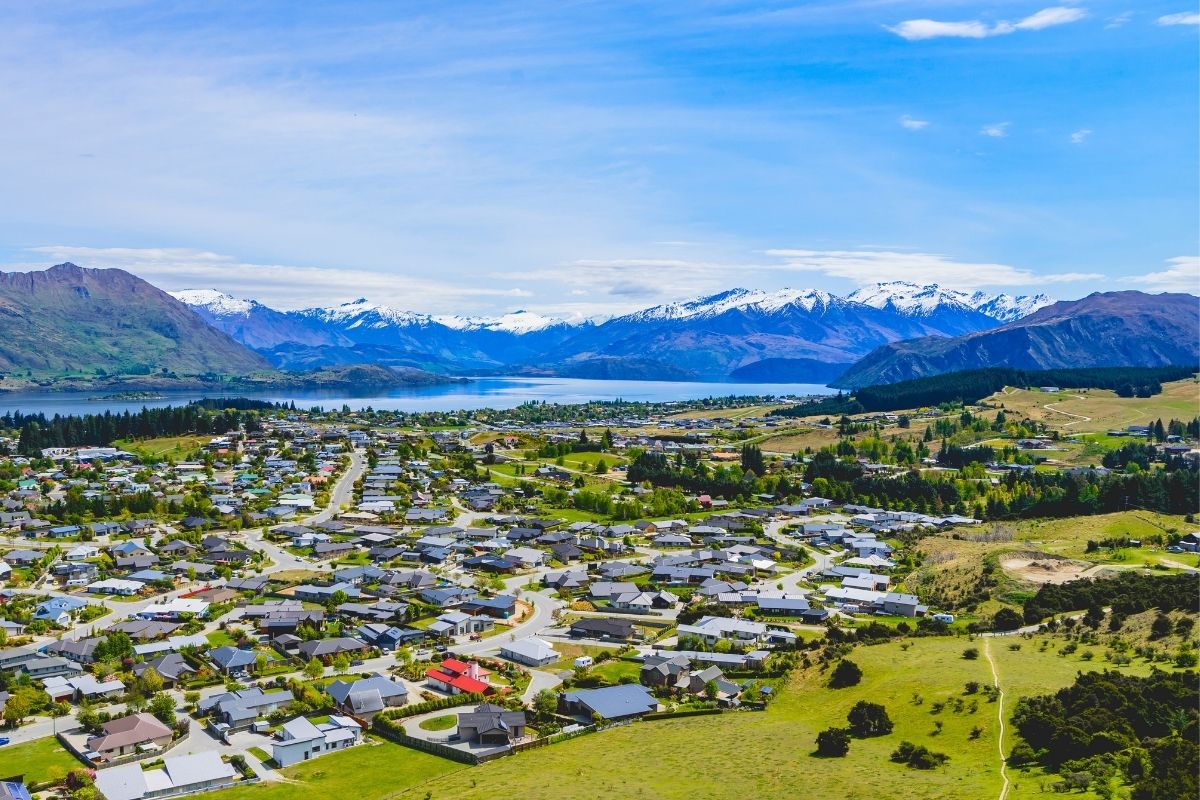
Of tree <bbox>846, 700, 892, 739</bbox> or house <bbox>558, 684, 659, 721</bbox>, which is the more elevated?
tree <bbox>846, 700, 892, 739</bbox>

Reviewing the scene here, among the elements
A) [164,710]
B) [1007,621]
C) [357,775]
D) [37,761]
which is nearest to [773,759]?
[357,775]

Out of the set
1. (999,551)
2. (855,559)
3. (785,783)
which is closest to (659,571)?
(855,559)

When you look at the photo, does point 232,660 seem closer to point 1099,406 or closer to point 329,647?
point 329,647

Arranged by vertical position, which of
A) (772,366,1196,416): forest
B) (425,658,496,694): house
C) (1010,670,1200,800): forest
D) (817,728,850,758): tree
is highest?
(772,366,1196,416): forest

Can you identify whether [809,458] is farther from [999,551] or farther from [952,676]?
[952,676]

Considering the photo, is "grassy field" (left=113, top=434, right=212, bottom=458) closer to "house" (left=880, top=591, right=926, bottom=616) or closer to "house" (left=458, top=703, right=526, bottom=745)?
"house" (left=880, top=591, right=926, bottom=616)

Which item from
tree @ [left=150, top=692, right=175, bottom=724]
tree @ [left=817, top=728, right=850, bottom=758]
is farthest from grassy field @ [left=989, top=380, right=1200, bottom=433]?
tree @ [left=150, top=692, right=175, bottom=724]

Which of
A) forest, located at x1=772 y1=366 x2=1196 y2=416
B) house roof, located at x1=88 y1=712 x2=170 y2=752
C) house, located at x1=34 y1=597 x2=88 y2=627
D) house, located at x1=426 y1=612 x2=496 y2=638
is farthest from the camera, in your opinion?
forest, located at x1=772 y1=366 x2=1196 y2=416
